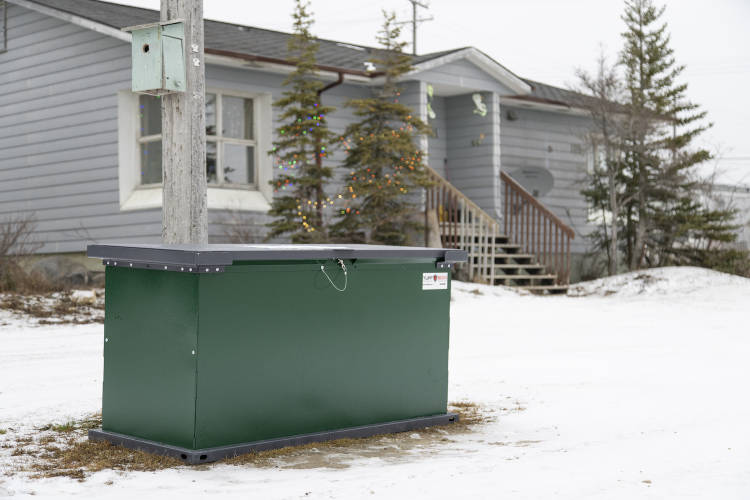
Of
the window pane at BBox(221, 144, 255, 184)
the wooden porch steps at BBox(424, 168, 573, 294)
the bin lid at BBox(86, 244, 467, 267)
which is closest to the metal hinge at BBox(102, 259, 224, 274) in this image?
the bin lid at BBox(86, 244, 467, 267)

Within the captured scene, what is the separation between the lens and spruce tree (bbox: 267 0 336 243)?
14430 mm

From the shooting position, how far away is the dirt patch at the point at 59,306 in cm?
1127

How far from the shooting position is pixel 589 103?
59.6 ft

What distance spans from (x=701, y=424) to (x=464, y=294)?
867 centimetres

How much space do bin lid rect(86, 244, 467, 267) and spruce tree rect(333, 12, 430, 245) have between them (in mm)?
8876

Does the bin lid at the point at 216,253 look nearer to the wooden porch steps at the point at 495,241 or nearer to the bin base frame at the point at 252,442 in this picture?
the bin base frame at the point at 252,442

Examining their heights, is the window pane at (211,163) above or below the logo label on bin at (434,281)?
above

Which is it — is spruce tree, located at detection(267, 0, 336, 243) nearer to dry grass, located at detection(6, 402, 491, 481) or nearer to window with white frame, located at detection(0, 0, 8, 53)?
window with white frame, located at detection(0, 0, 8, 53)

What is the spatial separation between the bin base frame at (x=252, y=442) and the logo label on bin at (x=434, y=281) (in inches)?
32.7

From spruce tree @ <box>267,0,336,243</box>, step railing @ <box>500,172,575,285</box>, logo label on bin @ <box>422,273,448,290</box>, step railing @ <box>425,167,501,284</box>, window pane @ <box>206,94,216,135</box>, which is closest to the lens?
logo label on bin @ <box>422,273,448,290</box>

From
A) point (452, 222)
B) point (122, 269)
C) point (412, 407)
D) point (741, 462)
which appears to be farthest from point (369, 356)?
point (452, 222)

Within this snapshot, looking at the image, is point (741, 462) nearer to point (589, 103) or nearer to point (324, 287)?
point (324, 287)

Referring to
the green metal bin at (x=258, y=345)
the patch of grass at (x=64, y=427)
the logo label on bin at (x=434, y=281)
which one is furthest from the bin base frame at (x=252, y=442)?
the logo label on bin at (x=434, y=281)

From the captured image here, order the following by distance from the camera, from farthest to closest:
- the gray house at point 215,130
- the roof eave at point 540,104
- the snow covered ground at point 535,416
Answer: the roof eave at point 540,104
the gray house at point 215,130
the snow covered ground at point 535,416
